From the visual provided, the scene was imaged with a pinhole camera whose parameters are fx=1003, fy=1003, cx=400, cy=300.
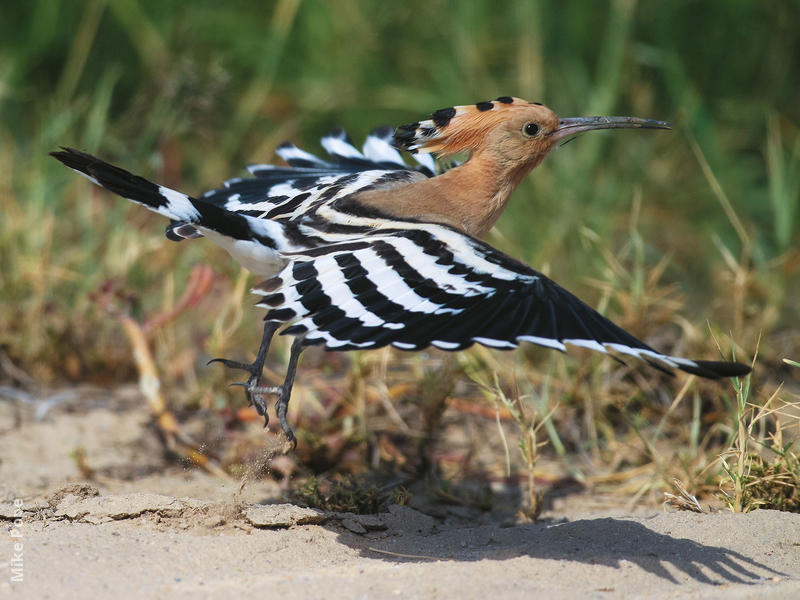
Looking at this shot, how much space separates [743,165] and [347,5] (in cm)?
217

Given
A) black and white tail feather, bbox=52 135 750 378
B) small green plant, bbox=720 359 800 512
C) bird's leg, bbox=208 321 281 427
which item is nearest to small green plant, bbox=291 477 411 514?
bird's leg, bbox=208 321 281 427

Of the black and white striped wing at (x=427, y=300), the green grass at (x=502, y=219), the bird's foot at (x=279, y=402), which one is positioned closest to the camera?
the black and white striped wing at (x=427, y=300)

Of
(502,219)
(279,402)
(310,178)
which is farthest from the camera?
(502,219)

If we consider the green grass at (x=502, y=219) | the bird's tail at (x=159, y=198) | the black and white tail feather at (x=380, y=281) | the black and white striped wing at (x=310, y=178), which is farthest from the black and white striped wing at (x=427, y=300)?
the green grass at (x=502, y=219)

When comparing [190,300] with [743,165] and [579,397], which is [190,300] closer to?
[579,397]

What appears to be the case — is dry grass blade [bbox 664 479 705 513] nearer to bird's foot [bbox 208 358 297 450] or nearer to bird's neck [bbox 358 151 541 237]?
bird's neck [bbox 358 151 541 237]

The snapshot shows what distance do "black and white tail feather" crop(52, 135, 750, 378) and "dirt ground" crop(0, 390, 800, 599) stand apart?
0.45m

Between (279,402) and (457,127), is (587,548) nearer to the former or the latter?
(279,402)

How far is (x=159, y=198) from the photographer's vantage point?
7.98ft

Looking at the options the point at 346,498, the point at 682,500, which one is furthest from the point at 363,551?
the point at 682,500

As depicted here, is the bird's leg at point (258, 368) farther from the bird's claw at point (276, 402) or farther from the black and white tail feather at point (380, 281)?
the black and white tail feather at point (380, 281)

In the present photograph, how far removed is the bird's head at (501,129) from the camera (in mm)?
2811

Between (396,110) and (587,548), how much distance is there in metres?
3.25

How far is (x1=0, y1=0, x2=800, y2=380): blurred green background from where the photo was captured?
12.5ft
